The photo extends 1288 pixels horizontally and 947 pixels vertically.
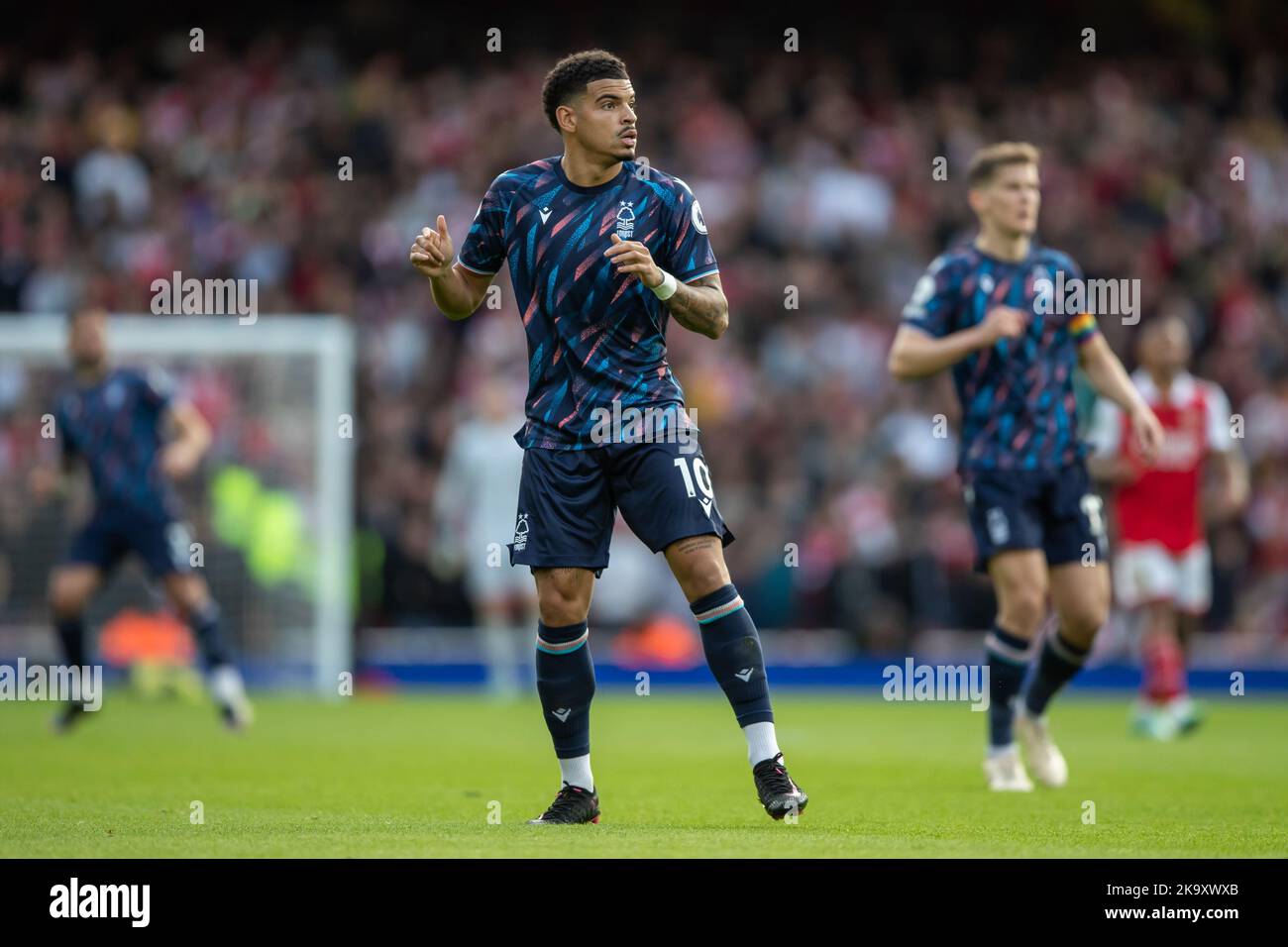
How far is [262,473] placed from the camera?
1773 centimetres

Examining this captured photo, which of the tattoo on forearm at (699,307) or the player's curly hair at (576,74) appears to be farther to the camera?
the player's curly hair at (576,74)

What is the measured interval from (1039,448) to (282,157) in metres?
15.8

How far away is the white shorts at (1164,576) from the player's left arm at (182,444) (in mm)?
6285

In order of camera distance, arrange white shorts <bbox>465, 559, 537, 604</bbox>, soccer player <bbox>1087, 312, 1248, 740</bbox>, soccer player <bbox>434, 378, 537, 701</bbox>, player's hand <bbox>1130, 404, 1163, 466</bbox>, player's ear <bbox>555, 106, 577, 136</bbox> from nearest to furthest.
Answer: player's ear <bbox>555, 106, 577, 136</bbox>
player's hand <bbox>1130, 404, 1163, 466</bbox>
soccer player <bbox>1087, 312, 1248, 740</bbox>
white shorts <bbox>465, 559, 537, 604</bbox>
soccer player <bbox>434, 378, 537, 701</bbox>

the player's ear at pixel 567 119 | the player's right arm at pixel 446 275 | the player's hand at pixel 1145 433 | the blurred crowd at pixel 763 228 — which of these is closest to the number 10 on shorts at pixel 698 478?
the player's right arm at pixel 446 275

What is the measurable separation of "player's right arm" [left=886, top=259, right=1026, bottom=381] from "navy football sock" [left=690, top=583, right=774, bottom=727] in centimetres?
219

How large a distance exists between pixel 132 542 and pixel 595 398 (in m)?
6.42

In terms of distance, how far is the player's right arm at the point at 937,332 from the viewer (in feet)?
27.6

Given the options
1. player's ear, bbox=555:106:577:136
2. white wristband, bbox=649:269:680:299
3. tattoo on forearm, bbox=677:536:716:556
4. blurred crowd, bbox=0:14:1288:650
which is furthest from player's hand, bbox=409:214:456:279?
blurred crowd, bbox=0:14:1288:650

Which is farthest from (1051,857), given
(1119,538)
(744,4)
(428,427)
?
(744,4)

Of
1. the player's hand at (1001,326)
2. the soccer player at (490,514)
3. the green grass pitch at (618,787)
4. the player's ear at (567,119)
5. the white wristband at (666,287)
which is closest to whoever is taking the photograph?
the green grass pitch at (618,787)

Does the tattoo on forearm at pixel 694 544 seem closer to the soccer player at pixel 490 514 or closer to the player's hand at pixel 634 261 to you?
the player's hand at pixel 634 261

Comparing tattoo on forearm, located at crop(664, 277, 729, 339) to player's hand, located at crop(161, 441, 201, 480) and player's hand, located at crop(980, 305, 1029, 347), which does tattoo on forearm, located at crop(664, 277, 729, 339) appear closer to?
player's hand, located at crop(980, 305, 1029, 347)

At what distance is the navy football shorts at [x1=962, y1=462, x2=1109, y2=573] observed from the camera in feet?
28.6
